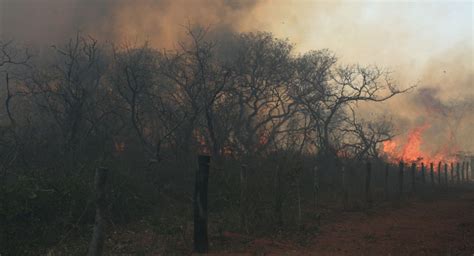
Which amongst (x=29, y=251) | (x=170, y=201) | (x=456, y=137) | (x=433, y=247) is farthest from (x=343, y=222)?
(x=456, y=137)

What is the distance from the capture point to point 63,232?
9.02 m

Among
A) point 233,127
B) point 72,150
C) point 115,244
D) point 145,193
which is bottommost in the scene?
point 115,244

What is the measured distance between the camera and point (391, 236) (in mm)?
9172

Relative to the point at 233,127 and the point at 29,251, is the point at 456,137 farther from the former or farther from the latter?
the point at 29,251

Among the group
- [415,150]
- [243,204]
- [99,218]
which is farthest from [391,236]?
[415,150]

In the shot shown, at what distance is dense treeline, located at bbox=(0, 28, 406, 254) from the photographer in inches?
374

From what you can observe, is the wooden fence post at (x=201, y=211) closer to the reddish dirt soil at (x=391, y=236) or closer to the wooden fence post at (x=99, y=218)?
the reddish dirt soil at (x=391, y=236)

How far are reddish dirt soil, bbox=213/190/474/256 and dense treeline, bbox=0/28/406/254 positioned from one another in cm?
141

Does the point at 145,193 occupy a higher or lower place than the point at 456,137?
lower

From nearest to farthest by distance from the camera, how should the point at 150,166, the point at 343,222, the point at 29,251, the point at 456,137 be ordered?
the point at 29,251, the point at 343,222, the point at 150,166, the point at 456,137

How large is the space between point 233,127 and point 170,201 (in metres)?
7.16

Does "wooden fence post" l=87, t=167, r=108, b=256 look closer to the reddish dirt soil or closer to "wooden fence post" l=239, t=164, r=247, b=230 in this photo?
the reddish dirt soil

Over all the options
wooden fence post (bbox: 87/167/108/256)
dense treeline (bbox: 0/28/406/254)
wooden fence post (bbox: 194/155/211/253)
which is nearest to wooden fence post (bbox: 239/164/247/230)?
dense treeline (bbox: 0/28/406/254)

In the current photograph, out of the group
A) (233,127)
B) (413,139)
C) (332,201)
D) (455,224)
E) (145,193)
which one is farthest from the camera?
(413,139)
